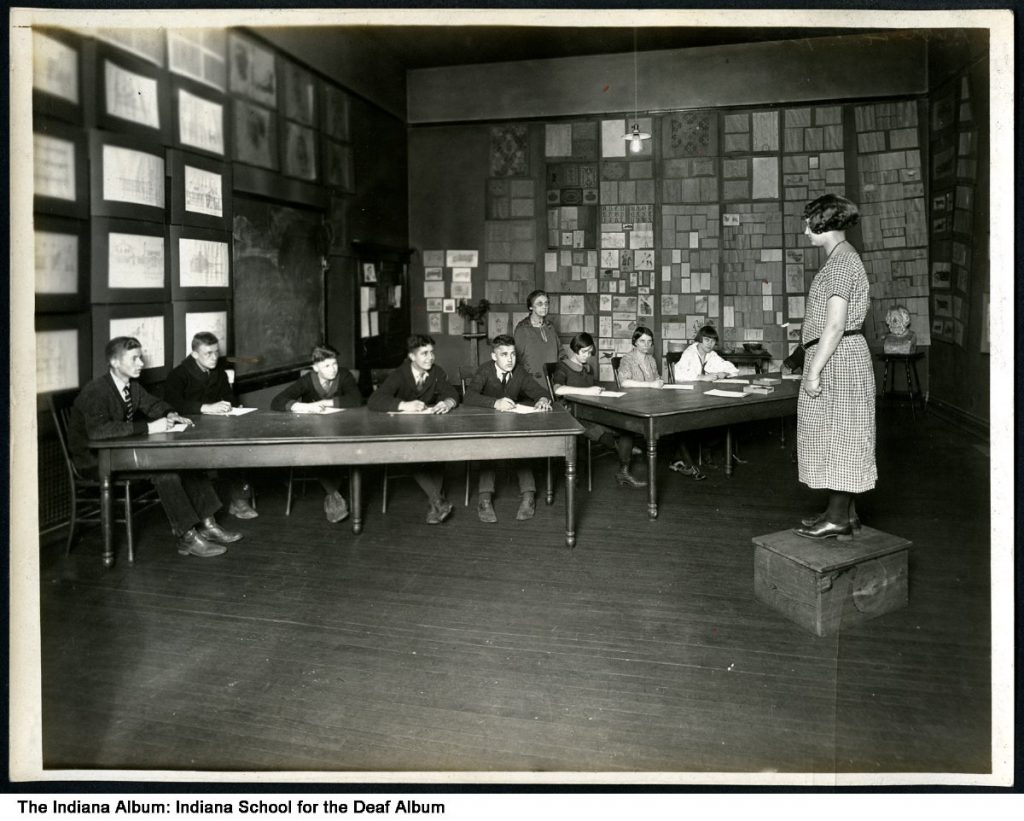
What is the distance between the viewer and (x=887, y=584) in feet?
9.12

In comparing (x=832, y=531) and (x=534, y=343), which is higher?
(x=534, y=343)

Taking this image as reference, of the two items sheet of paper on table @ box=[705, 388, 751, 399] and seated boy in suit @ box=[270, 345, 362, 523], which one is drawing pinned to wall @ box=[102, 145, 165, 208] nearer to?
seated boy in suit @ box=[270, 345, 362, 523]

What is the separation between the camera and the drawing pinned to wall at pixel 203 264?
4.43m

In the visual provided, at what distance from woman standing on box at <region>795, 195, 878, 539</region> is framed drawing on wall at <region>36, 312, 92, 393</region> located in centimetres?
316

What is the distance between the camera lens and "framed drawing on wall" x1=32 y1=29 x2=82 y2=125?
2.04m

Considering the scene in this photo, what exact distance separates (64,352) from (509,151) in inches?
243

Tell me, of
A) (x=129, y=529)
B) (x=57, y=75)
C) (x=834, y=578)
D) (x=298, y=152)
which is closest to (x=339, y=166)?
(x=298, y=152)

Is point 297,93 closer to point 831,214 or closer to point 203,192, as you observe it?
point 203,192

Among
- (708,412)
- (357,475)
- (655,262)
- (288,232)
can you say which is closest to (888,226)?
(655,262)

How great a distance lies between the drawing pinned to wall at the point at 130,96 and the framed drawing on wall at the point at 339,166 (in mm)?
2385

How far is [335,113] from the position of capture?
661cm

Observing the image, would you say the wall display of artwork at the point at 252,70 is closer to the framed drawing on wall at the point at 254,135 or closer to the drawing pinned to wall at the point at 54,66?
the framed drawing on wall at the point at 254,135

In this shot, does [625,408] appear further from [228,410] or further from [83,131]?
[83,131]
